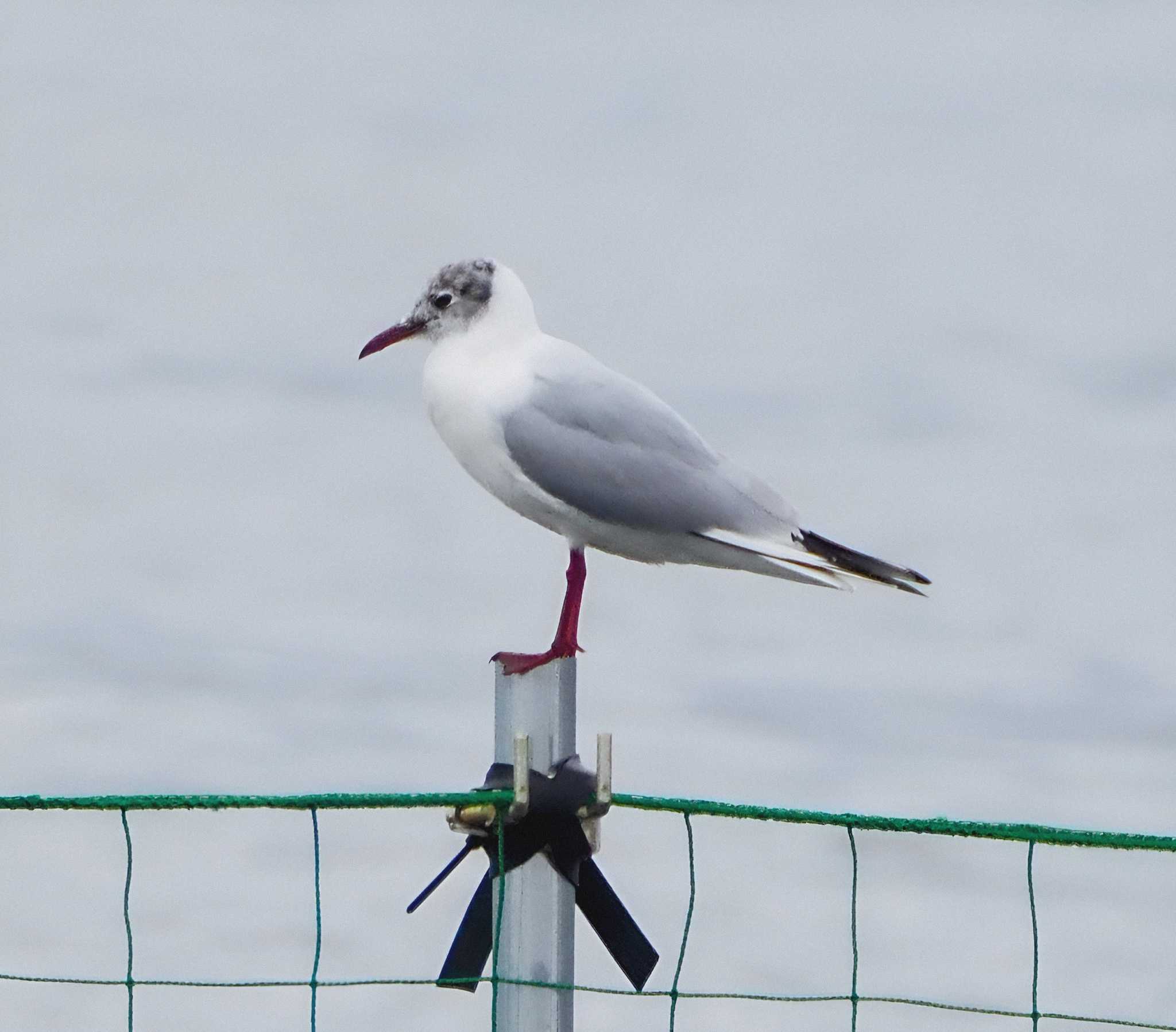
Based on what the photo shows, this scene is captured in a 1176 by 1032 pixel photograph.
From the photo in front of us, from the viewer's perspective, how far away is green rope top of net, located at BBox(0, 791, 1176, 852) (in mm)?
3531

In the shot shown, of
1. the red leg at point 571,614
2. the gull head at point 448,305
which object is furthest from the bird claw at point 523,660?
the gull head at point 448,305

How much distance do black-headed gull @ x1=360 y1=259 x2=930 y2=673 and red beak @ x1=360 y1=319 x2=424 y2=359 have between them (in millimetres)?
91

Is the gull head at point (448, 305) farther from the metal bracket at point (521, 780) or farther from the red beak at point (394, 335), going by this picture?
the metal bracket at point (521, 780)

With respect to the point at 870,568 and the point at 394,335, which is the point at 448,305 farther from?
the point at 870,568

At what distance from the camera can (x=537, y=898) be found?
12.2 feet

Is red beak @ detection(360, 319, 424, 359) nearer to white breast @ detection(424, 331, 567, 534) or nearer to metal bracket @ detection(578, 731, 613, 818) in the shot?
white breast @ detection(424, 331, 567, 534)

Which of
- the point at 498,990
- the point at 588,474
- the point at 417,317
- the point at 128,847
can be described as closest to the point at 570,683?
the point at 498,990

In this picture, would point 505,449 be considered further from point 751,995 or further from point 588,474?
point 751,995

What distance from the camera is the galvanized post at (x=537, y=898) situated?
368 cm

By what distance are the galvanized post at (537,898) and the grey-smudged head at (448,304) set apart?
1.75 m

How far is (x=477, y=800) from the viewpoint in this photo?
3678mm

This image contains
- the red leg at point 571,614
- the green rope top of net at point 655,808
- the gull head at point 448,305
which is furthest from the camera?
the gull head at point 448,305

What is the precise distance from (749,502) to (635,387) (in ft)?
1.43

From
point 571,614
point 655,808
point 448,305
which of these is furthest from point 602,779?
point 448,305
